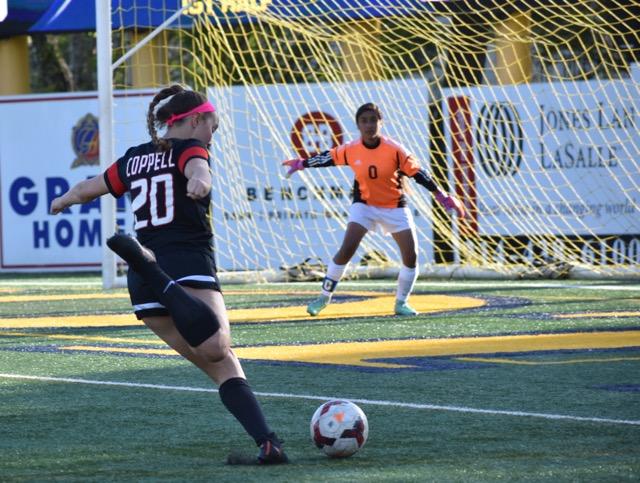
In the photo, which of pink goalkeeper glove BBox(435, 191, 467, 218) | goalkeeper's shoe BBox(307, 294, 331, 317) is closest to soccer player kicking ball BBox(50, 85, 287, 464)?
pink goalkeeper glove BBox(435, 191, 467, 218)

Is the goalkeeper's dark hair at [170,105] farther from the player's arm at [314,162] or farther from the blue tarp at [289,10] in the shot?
the blue tarp at [289,10]

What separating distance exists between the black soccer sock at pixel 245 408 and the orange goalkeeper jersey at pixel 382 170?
666 cm

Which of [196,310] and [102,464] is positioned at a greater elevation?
[196,310]

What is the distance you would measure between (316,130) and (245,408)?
13067 millimetres

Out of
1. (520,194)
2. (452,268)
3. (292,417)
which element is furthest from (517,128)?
(292,417)

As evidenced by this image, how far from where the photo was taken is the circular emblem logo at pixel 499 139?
57.8 feet

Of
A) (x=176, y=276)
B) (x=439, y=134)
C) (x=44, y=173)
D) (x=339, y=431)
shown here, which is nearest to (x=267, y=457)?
(x=339, y=431)

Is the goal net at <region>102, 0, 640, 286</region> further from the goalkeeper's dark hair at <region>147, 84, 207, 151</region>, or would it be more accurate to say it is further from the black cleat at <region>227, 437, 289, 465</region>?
the black cleat at <region>227, 437, 289, 465</region>

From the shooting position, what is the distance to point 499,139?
58.3 feet

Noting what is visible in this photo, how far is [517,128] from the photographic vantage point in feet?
57.9

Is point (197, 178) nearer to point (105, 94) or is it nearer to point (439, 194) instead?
point (439, 194)

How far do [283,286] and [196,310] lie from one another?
36.0ft

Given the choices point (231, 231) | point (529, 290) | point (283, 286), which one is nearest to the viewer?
point (529, 290)

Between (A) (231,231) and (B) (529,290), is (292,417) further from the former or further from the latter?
(A) (231,231)
